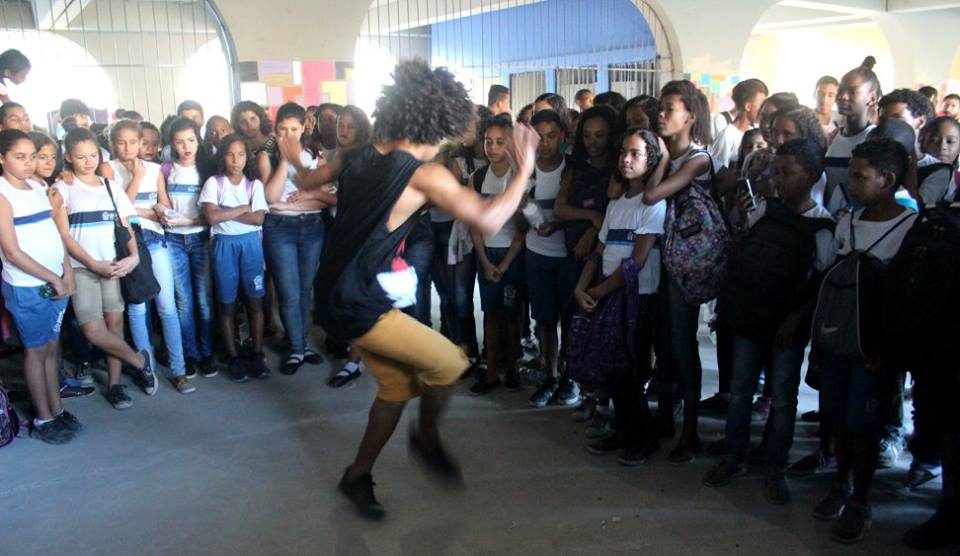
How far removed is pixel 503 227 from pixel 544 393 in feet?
3.04

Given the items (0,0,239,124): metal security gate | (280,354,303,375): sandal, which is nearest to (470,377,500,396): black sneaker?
(280,354,303,375): sandal

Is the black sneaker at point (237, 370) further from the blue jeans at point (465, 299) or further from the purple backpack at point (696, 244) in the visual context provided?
the purple backpack at point (696, 244)

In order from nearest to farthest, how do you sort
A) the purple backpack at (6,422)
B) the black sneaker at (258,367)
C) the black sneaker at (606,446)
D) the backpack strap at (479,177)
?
the black sneaker at (606,446) < the purple backpack at (6,422) < the backpack strap at (479,177) < the black sneaker at (258,367)

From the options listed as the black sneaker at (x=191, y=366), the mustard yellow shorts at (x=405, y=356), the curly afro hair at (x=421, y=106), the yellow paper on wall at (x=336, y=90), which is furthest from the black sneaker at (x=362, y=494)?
the yellow paper on wall at (x=336, y=90)

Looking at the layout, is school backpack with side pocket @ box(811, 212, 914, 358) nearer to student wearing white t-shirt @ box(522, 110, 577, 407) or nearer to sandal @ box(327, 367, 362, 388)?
student wearing white t-shirt @ box(522, 110, 577, 407)

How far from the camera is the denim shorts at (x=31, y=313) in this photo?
3570 mm

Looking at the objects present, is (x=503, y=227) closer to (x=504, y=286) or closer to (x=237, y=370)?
(x=504, y=286)

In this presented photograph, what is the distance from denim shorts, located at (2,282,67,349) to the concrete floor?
53 cm

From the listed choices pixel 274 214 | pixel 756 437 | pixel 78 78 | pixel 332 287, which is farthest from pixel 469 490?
pixel 78 78

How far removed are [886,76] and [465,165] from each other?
1560 centimetres

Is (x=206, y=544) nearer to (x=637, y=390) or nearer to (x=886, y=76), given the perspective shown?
(x=637, y=390)

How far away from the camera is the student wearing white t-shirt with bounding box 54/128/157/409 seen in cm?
386

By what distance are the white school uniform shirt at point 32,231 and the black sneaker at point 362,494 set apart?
6.54 feet

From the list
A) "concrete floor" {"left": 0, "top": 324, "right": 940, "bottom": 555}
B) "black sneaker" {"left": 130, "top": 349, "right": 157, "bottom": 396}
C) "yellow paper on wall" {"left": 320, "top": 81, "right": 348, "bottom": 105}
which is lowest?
"concrete floor" {"left": 0, "top": 324, "right": 940, "bottom": 555}
